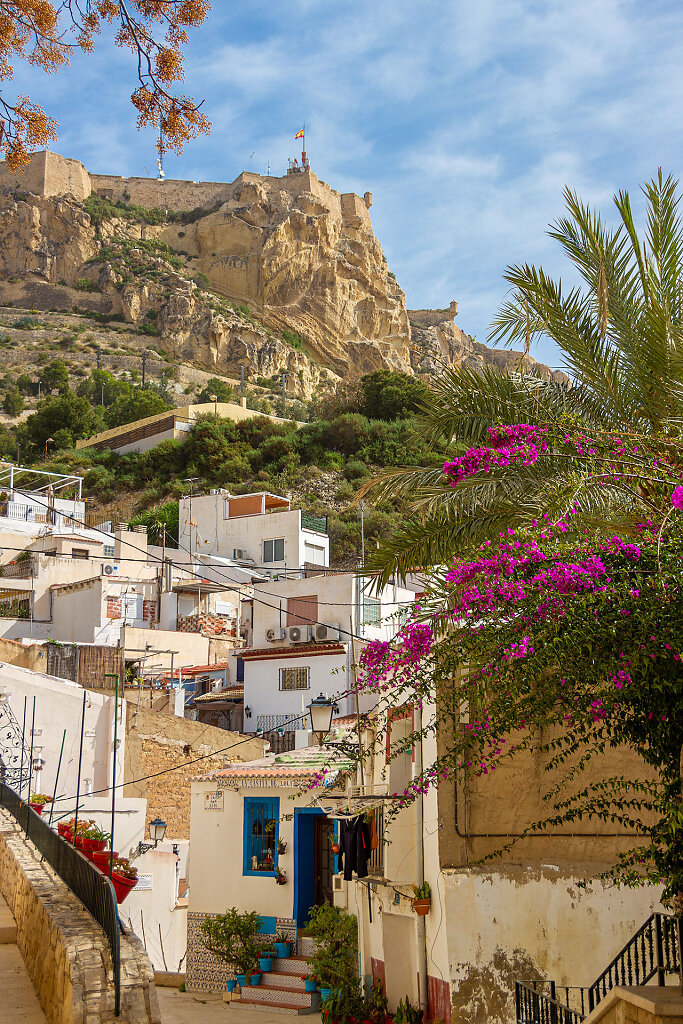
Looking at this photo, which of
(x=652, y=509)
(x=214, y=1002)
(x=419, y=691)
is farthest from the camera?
(x=214, y=1002)

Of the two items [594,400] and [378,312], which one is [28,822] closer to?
[594,400]

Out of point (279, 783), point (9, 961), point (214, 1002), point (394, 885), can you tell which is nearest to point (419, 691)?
point (9, 961)

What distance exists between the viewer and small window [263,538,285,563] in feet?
131

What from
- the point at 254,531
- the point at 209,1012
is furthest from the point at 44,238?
the point at 209,1012

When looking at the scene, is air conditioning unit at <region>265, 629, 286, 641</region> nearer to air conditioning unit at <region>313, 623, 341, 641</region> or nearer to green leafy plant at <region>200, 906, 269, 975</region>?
air conditioning unit at <region>313, 623, 341, 641</region>

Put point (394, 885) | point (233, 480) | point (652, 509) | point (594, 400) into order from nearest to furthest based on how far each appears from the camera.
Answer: point (652, 509)
point (594, 400)
point (394, 885)
point (233, 480)

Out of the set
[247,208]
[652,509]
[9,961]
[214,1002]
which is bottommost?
[214,1002]

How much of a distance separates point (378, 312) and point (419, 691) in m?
104

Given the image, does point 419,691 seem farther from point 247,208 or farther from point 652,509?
point 247,208

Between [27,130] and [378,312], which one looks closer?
[27,130]

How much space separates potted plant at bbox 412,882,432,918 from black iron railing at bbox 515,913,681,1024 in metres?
1.34

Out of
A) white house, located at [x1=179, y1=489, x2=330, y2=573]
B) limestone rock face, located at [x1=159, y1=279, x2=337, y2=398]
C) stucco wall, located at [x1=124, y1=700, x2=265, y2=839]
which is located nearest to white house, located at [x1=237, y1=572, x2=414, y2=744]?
stucco wall, located at [x1=124, y1=700, x2=265, y2=839]

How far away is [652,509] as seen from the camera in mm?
7062

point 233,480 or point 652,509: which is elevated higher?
point 233,480
